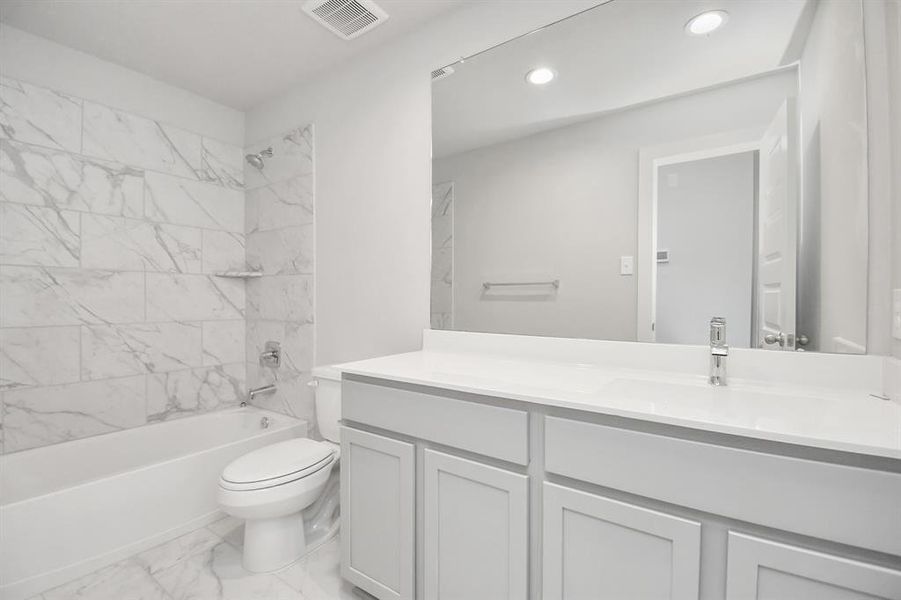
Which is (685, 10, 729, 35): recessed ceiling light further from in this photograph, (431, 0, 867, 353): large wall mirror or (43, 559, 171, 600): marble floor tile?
(43, 559, 171, 600): marble floor tile

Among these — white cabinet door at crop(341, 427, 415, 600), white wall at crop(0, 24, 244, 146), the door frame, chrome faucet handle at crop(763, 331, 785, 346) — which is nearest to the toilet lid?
white cabinet door at crop(341, 427, 415, 600)

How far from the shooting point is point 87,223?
2182 millimetres

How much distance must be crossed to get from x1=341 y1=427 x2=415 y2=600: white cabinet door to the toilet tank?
0.55 m

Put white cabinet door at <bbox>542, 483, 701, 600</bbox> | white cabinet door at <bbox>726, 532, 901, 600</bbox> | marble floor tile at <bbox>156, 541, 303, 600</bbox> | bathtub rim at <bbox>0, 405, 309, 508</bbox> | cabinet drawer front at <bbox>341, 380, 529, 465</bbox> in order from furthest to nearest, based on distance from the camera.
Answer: bathtub rim at <bbox>0, 405, 309, 508</bbox> → marble floor tile at <bbox>156, 541, 303, 600</bbox> → cabinet drawer front at <bbox>341, 380, 529, 465</bbox> → white cabinet door at <bbox>542, 483, 701, 600</bbox> → white cabinet door at <bbox>726, 532, 901, 600</bbox>

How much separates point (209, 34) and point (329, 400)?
1.99 meters

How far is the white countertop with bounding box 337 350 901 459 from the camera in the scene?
30.1 inches

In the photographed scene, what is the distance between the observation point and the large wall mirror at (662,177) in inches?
44.4

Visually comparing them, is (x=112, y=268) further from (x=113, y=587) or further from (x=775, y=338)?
(x=775, y=338)

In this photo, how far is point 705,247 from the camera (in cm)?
131

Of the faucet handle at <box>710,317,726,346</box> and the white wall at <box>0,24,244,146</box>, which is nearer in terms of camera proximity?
the faucet handle at <box>710,317,726,346</box>

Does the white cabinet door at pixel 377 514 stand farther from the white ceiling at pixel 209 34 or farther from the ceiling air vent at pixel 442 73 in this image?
the white ceiling at pixel 209 34

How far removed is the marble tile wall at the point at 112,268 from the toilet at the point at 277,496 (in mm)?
965

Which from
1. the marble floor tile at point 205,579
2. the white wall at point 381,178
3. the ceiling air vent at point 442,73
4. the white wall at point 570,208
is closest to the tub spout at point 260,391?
the white wall at point 381,178

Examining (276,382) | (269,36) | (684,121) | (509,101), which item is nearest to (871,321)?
(684,121)
